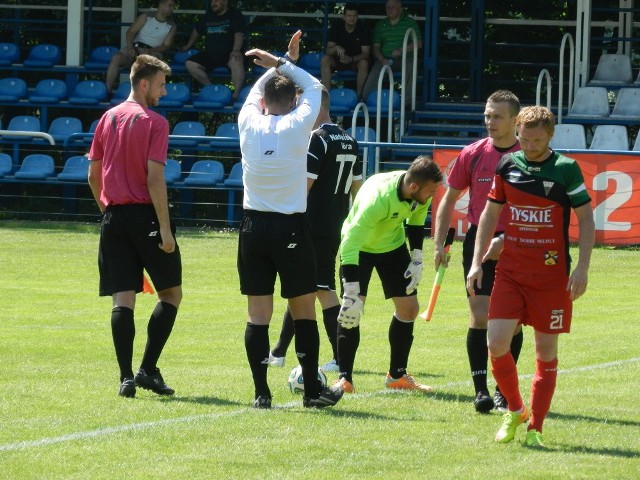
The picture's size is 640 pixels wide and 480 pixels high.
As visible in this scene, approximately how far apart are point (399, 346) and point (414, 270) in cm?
57

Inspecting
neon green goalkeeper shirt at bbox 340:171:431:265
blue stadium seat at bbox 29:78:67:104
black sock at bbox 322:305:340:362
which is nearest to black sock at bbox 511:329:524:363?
neon green goalkeeper shirt at bbox 340:171:431:265

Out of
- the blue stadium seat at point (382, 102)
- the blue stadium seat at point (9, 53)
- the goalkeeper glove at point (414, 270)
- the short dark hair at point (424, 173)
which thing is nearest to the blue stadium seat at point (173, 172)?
the blue stadium seat at point (382, 102)

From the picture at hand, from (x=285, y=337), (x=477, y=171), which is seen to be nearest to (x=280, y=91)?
(x=477, y=171)

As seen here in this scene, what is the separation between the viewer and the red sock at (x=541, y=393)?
695 centimetres

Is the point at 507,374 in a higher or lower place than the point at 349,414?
higher

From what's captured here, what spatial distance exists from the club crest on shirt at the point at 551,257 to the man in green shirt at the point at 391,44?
1661cm

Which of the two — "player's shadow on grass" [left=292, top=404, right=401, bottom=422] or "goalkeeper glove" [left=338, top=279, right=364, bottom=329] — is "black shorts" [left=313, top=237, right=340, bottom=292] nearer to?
"goalkeeper glove" [left=338, top=279, right=364, bottom=329]

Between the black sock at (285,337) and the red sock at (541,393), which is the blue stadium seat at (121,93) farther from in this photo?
the red sock at (541,393)

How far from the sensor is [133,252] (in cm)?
835

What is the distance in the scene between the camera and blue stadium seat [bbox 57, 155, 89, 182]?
893 inches

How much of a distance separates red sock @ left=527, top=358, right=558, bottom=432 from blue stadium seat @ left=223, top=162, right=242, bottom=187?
48.3 feet

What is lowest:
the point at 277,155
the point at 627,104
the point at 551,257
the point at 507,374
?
the point at 507,374

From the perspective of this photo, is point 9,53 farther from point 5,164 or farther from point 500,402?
point 500,402

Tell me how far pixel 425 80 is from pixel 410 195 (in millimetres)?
16199
